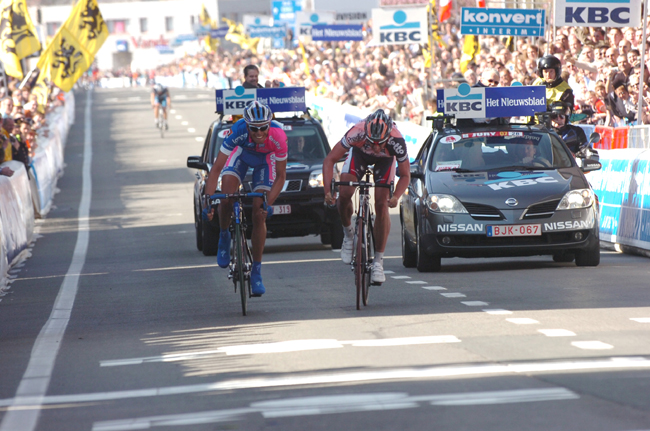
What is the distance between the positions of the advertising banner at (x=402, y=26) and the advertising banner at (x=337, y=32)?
13.2 m

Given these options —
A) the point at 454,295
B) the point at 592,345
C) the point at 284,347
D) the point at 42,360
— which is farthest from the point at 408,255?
the point at 42,360

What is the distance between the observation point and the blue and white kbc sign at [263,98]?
18.4 meters

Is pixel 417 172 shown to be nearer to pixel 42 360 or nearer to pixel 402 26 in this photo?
pixel 42 360

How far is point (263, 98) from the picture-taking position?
18.8 m

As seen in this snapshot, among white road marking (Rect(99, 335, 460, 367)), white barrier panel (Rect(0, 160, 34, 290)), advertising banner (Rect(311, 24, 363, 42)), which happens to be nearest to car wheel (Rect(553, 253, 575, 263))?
white road marking (Rect(99, 335, 460, 367))

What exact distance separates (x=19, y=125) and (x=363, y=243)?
55.5ft

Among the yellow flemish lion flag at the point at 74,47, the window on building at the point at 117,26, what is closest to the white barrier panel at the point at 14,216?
the yellow flemish lion flag at the point at 74,47

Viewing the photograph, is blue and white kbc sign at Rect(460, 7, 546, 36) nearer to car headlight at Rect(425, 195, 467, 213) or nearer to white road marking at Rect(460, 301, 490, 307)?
car headlight at Rect(425, 195, 467, 213)

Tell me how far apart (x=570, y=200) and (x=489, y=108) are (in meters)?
2.59

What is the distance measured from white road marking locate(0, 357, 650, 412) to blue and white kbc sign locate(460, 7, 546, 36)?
18.2 metres

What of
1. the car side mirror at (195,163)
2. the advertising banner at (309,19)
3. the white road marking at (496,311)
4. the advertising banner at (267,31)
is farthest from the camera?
the advertising banner at (267,31)

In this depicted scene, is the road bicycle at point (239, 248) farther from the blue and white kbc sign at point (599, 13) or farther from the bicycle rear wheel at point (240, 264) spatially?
the blue and white kbc sign at point (599, 13)

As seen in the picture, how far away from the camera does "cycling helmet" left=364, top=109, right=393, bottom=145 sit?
10.7 metres

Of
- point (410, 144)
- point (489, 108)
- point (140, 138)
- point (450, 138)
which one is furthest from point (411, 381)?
point (140, 138)
